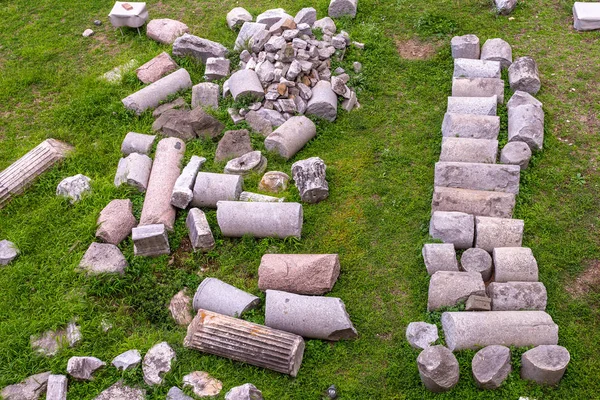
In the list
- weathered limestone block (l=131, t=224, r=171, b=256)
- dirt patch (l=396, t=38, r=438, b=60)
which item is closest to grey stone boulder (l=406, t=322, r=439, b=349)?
weathered limestone block (l=131, t=224, r=171, b=256)

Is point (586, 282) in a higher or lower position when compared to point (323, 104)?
lower

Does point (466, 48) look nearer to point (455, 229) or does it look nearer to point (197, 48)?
point (455, 229)

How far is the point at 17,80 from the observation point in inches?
486

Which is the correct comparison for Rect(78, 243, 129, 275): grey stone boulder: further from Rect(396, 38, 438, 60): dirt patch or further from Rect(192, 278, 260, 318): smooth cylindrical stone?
Rect(396, 38, 438, 60): dirt patch

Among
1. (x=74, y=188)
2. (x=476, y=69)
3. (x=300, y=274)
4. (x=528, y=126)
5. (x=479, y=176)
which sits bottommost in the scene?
(x=300, y=274)

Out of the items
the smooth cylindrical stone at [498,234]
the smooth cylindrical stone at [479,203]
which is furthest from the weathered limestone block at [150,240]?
the smooth cylindrical stone at [498,234]

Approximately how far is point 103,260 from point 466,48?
7.69 m

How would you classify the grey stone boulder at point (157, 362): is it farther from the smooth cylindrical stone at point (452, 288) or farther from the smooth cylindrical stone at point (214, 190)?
the smooth cylindrical stone at point (452, 288)

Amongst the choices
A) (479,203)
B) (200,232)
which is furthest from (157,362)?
(479,203)

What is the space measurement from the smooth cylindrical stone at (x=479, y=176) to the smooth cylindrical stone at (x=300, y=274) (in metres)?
2.24

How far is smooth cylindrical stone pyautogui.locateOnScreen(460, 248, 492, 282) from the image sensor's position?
7.91m

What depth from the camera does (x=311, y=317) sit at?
747 cm

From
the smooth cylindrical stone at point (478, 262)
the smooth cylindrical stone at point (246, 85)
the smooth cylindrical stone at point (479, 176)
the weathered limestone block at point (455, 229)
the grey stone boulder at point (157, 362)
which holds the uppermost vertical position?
the smooth cylindrical stone at point (246, 85)

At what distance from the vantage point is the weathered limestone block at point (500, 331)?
7.04m
